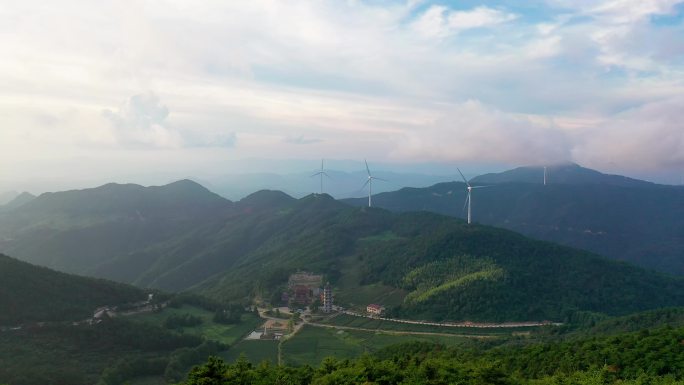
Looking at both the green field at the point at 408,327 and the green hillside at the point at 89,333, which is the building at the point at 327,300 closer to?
the green field at the point at 408,327

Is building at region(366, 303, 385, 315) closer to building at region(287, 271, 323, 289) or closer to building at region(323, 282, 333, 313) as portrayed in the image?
building at region(323, 282, 333, 313)

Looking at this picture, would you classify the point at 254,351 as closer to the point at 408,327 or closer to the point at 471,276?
the point at 408,327

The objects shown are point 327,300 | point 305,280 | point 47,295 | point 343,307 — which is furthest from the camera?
point 305,280

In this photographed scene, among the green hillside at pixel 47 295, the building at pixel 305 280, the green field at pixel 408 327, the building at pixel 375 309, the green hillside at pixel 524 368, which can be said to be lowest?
the green field at pixel 408 327

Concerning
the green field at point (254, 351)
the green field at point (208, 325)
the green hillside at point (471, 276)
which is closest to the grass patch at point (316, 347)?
the green field at point (254, 351)

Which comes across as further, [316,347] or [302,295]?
[302,295]

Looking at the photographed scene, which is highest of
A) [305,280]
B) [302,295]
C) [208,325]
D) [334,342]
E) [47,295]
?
[47,295]

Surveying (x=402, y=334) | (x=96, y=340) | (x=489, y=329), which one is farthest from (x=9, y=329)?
(x=489, y=329)

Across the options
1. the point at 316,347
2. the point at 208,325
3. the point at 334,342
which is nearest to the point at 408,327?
the point at 334,342
